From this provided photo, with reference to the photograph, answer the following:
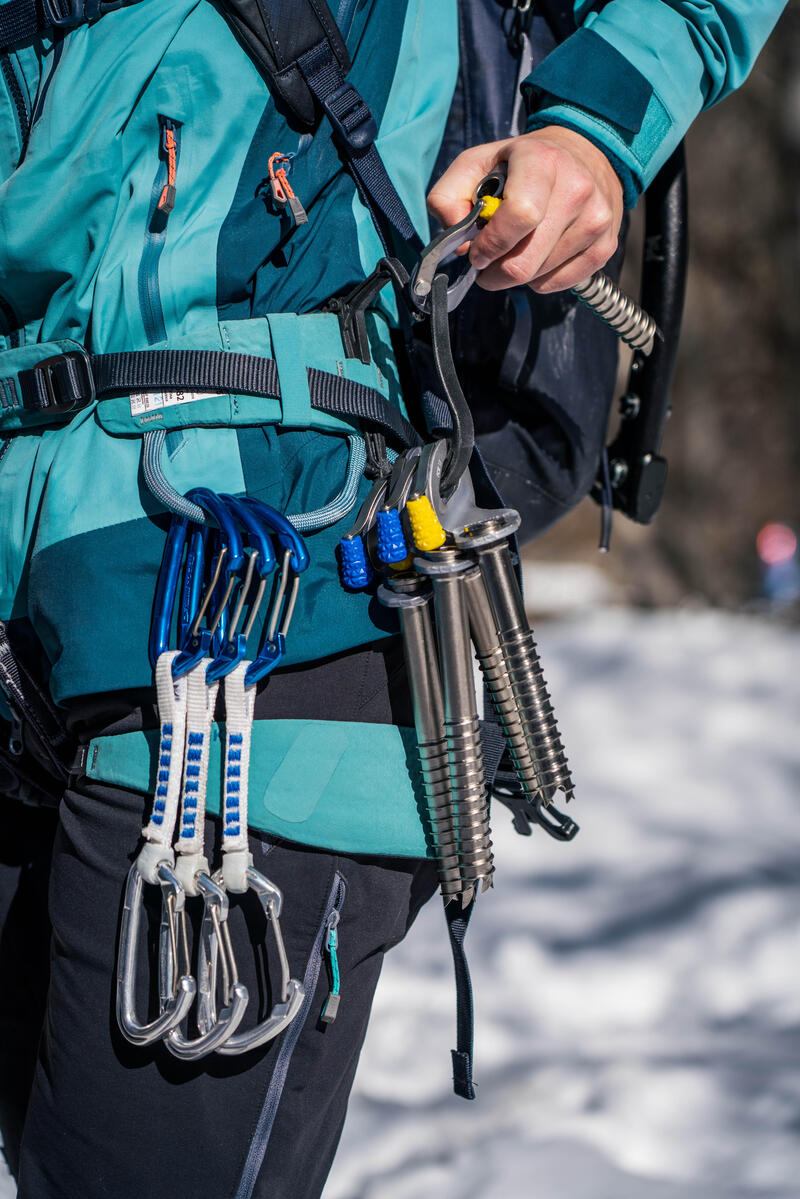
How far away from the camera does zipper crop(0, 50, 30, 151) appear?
84cm

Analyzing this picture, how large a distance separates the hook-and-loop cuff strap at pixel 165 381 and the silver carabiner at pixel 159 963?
34 cm

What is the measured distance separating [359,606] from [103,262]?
1.04ft

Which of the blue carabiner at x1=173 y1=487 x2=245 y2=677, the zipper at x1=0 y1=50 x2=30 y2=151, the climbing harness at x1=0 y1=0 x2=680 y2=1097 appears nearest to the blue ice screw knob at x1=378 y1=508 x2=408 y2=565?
the climbing harness at x1=0 y1=0 x2=680 y2=1097

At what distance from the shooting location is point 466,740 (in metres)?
0.79

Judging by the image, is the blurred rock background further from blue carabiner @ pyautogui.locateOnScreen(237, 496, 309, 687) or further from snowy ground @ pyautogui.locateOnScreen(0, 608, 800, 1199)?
blue carabiner @ pyautogui.locateOnScreen(237, 496, 309, 687)

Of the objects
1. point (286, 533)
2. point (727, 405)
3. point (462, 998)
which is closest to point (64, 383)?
point (286, 533)

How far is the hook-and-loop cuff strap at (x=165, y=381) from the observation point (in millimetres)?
776

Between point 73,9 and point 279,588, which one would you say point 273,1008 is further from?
point 73,9

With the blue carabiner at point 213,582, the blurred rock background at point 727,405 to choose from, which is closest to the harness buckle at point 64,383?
the blue carabiner at point 213,582

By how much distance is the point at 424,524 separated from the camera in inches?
30.8

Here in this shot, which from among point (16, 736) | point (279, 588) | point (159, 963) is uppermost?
point (279, 588)

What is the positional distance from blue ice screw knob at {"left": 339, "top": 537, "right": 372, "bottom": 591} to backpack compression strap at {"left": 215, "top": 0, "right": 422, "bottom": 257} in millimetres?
269

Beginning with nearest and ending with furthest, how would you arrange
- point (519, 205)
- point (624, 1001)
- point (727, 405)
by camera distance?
point (519, 205) → point (624, 1001) → point (727, 405)

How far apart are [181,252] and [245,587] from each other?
248 mm
